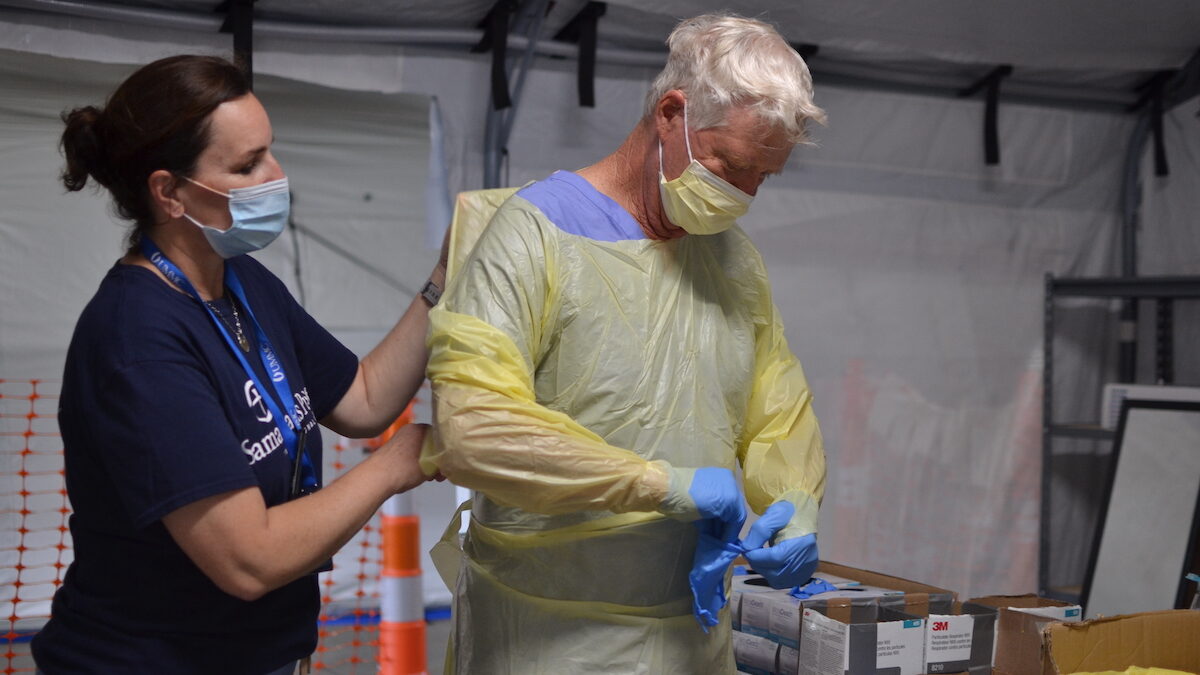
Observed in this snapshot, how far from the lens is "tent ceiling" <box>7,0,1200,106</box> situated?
2869mm

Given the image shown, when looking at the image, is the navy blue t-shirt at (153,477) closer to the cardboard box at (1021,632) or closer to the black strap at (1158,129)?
the cardboard box at (1021,632)

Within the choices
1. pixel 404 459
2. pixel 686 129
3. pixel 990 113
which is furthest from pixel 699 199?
pixel 990 113

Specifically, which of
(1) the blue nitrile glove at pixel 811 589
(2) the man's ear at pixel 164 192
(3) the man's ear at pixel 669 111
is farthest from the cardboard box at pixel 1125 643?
(2) the man's ear at pixel 164 192

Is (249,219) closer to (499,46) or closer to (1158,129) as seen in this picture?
(499,46)

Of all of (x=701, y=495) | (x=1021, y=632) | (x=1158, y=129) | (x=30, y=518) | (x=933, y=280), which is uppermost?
(x=1158, y=129)

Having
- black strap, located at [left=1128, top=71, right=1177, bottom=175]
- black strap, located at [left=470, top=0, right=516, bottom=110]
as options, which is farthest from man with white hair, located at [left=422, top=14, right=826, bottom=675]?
black strap, located at [left=1128, top=71, right=1177, bottom=175]

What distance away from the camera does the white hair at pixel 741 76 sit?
1.26 metres

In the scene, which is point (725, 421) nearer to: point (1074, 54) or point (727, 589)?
point (727, 589)

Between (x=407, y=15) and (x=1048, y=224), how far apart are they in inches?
99.9

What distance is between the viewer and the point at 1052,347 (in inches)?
156

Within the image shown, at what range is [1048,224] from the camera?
3.97m

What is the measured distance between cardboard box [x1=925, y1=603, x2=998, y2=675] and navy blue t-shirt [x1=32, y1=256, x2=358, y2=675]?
1.13m

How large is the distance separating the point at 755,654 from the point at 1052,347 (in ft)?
8.31

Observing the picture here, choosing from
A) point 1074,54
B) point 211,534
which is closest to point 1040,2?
point 1074,54
